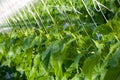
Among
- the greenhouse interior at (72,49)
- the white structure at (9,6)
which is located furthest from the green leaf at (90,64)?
the white structure at (9,6)

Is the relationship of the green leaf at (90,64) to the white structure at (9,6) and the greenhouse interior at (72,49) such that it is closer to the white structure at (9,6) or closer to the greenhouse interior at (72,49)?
the greenhouse interior at (72,49)

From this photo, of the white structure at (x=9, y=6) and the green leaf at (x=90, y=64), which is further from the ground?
the white structure at (x=9, y=6)

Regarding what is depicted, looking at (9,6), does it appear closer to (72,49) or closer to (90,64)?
(72,49)

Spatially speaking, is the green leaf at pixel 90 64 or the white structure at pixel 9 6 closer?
the green leaf at pixel 90 64

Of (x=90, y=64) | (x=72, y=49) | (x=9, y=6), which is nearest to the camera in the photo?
(x=90, y=64)

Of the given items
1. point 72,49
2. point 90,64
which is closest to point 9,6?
point 72,49

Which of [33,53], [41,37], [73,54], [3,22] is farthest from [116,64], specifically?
[3,22]

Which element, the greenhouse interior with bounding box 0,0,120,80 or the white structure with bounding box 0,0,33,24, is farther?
the white structure with bounding box 0,0,33,24

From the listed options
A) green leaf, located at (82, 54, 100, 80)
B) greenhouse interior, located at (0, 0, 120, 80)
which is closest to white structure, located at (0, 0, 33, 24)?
greenhouse interior, located at (0, 0, 120, 80)

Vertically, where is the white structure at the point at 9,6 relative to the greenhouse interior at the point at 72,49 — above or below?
above

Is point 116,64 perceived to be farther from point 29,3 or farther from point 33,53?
point 29,3

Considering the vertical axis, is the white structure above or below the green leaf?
above

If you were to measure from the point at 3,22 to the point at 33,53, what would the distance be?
7.17 feet

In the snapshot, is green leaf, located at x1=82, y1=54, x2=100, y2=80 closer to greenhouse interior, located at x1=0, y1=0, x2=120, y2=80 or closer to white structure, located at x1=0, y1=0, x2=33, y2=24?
greenhouse interior, located at x1=0, y1=0, x2=120, y2=80
